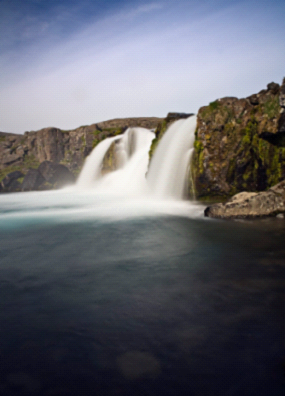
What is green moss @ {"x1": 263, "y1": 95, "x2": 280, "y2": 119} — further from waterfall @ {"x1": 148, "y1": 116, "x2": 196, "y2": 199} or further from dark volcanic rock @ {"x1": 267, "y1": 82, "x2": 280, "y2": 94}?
waterfall @ {"x1": 148, "y1": 116, "x2": 196, "y2": 199}

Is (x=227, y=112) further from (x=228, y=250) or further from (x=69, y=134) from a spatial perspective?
(x=69, y=134)

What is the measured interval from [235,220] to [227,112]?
7043 mm

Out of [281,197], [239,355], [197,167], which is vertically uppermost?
[197,167]

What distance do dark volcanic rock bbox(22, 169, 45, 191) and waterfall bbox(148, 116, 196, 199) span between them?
24984mm

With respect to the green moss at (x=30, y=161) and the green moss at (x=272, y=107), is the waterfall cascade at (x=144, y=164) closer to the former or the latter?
the green moss at (x=272, y=107)

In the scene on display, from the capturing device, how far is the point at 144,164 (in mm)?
25328

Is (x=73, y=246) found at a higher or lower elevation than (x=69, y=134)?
lower

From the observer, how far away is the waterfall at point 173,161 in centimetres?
1630

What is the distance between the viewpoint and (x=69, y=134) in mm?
52531

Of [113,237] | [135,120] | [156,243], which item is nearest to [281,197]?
→ [156,243]

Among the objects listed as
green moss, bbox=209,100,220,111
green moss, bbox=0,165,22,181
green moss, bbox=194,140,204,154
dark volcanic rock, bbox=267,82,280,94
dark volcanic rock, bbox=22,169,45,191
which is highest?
dark volcanic rock, bbox=267,82,280,94

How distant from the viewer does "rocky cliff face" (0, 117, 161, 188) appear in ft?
158

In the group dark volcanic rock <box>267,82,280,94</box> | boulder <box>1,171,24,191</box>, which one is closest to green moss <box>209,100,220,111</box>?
dark volcanic rock <box>267,82,280,94</box>

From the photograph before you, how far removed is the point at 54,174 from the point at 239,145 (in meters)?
31.0
